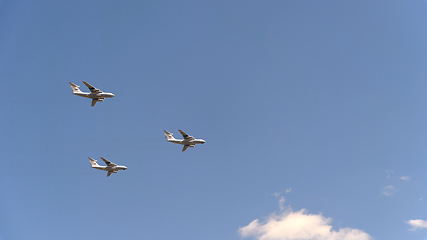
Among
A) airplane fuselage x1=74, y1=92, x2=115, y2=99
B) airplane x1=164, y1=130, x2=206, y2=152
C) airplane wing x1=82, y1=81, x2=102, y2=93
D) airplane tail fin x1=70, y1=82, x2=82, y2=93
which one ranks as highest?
airplane tail fin x1=70, y1=82, x2=82, y2=93

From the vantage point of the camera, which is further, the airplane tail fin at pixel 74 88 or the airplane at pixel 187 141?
the airplane at pixel 187 141

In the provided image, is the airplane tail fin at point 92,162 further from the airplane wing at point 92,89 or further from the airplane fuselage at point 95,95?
the airplane wing at point 92,89

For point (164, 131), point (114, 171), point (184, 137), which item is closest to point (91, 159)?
point (114, 171)

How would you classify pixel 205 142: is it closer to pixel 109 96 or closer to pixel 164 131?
pixel 164 131

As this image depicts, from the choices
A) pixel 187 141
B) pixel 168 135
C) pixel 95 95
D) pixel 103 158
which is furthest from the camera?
pixel 168 135

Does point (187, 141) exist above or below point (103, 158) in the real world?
above

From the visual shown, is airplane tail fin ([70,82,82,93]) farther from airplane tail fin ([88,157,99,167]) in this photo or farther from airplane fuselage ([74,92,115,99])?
airplane tail fin ([88,157,99,167])

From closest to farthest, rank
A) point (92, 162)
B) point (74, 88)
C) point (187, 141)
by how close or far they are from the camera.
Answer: point (74, 88), point (187, 141), point (92, 162)

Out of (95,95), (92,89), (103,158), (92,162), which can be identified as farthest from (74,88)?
(92,162)

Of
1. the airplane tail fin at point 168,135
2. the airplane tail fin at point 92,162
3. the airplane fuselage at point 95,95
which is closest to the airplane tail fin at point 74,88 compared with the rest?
the airplane fuselage at point 95,95

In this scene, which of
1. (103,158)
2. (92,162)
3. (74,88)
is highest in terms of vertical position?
(74,88)

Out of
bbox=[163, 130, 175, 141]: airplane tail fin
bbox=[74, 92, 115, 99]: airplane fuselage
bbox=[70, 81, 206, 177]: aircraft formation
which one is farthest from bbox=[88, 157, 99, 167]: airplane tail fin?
bbox=[74, 92, 115, 99]: airplane fuselage

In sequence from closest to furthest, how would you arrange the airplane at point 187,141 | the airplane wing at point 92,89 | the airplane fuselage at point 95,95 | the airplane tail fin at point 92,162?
the airplane wing at point 92,89, the airplane fuselage at point 95,95, the airplane at point 187,141, the airplane tail fin at point 92,162

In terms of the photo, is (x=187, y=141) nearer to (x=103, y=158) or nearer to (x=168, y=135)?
(x=168, y=135)
